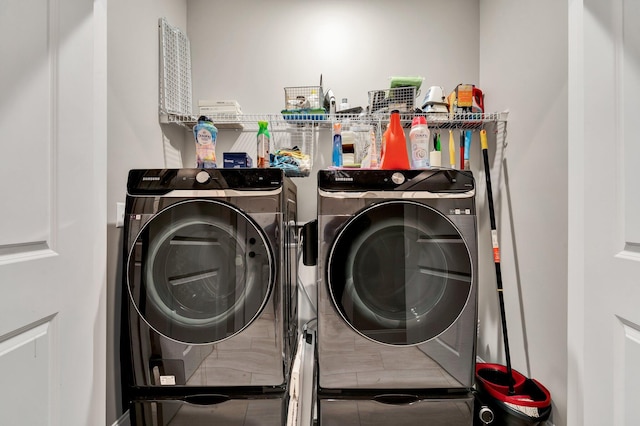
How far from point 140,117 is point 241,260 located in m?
1.02

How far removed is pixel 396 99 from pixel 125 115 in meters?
1.48

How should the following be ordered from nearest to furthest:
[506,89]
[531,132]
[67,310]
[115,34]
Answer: [67,310] < [115,34] < [531,132] < [506,89]

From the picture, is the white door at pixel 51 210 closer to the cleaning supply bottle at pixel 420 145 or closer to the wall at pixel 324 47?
the wall at pixel 324 47

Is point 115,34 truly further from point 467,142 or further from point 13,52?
point 467,142

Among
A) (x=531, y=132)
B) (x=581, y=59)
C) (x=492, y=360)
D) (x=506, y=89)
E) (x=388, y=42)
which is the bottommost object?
(x=492, y=360)

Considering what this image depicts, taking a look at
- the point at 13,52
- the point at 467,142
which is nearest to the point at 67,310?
the point at 13,52

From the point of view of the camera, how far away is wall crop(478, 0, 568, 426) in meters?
1.22

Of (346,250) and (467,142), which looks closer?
(346,250)

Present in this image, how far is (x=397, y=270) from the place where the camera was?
1.10 meters

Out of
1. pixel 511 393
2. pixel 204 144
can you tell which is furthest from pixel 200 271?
pixel 511 393

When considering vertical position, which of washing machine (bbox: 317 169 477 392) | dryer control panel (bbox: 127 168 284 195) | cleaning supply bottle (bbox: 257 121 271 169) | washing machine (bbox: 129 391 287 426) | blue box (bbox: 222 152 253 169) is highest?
cleaning supply bottle (bbox: 257 121 271 169)

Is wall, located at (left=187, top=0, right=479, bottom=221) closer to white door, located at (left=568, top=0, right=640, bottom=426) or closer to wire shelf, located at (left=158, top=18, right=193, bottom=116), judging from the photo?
wire shelf, located at (left=158, top=18, right=193, bottom=116)

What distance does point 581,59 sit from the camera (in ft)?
3.08

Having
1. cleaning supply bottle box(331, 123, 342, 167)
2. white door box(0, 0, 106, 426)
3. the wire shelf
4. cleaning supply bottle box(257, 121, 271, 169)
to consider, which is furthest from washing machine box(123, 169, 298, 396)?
the wire shelf
